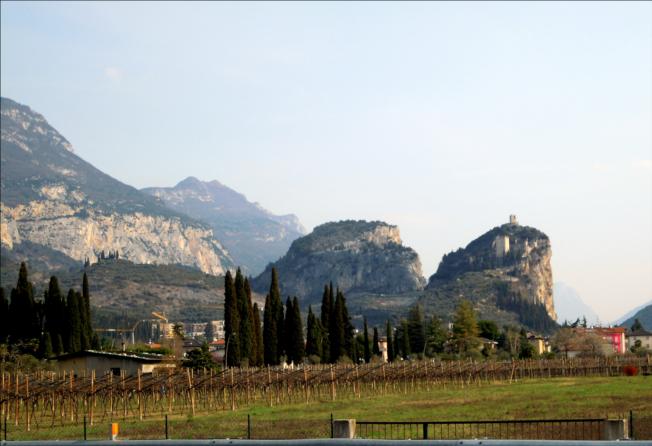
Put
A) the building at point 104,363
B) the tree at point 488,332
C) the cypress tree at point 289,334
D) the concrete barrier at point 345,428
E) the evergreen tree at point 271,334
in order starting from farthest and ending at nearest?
the tree at point 488,332, the cypress tree at point 289,334, the evergreen tree at point 271,334, the building at point 104,363, the concrete barrier at point 345,428

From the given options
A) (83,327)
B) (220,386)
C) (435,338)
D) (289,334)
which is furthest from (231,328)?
(435,338)

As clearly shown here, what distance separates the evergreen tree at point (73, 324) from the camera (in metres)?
101

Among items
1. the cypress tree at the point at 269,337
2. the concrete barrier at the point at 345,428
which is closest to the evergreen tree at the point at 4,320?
the cypress tree at the point at 269,337

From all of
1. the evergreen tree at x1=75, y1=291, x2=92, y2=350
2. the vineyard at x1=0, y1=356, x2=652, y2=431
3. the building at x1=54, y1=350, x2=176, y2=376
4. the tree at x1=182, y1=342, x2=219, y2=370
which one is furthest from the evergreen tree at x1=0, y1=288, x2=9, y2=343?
the vineyard at x1=0, y1=356, x2=652, y2=431

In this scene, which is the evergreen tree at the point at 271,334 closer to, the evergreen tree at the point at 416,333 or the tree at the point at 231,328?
the tree at the point at 231,328

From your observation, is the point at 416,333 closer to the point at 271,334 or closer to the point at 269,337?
the point at 269,337

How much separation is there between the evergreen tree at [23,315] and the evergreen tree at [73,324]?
9.83ft

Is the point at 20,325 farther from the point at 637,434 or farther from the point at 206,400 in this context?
the point at 637,434

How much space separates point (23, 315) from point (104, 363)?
22381 mm

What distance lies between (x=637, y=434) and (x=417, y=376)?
5887 centimetres

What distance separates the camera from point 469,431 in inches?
1400

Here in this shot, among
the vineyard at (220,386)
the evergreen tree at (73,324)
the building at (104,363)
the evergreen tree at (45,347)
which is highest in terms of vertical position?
the evergreen tree at (73,324)

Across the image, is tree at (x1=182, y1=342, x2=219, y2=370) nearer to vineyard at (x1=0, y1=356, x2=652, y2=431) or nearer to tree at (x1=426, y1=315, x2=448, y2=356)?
vineyard at (x1=0, y1=356, x2=652, y2=431)

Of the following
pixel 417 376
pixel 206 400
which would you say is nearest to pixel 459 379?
pixel 417 376
